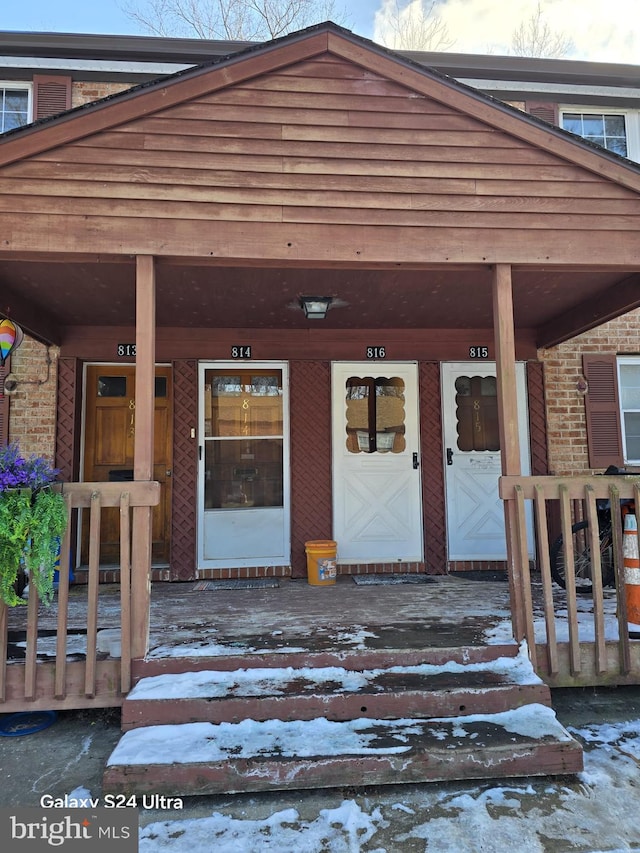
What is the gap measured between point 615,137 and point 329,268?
4.80 m

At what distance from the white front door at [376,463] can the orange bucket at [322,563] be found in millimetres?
375

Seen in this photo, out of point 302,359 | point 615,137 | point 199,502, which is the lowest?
point 199,502

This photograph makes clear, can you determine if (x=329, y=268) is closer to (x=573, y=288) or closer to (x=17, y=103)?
(x=573, y=288)

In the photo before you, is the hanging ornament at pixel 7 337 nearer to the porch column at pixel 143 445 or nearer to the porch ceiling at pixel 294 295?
the porch ceiling at pixel 294 295

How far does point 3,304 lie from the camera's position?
12.8 ft

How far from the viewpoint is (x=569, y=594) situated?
9.76ft

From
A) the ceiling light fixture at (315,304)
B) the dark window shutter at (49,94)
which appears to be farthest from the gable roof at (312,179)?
the dark window shutter at (49,94)

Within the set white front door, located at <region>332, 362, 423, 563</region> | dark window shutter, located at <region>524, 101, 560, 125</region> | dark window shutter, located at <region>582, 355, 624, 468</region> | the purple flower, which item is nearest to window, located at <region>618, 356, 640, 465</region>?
dark window shutter, located at <region>582, 355, 624, 468</region>

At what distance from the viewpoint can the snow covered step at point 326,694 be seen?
256 centimetres

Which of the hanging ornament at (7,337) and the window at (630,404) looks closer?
the hanging ornament at (7,337)

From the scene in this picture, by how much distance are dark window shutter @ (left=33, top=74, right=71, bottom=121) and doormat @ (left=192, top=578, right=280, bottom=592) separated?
4800 millimetres

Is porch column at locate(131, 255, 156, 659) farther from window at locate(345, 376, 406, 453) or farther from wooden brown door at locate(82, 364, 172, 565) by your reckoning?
window at locate(345, 376, 406, 453)

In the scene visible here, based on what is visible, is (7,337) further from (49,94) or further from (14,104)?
(14,104)

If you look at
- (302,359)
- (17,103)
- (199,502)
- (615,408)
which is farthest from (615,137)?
(17,103)
